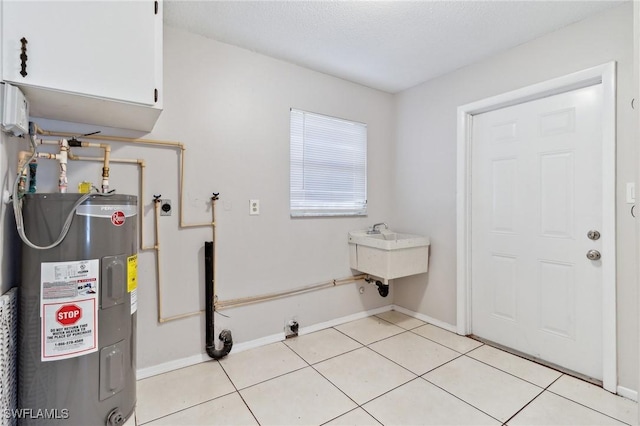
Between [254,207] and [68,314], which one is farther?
[254,207]

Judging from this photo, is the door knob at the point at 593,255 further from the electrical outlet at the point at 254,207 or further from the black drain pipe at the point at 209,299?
the black drain pipe at the point at 209,299

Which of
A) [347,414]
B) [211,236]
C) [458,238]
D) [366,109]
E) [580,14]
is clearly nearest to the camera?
[347,414]

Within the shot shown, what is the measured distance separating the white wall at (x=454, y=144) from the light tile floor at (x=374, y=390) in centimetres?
48

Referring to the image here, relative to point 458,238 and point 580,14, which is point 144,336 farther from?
point 580,14

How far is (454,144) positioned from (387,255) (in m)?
1.25

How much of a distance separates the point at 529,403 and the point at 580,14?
2.57 meters

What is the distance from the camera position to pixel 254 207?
2.57m

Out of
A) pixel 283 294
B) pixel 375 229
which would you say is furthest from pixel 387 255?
pixel 283 294

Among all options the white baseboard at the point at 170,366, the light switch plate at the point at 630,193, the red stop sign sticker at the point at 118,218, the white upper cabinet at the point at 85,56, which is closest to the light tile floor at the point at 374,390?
the white baseboard at the point at 170,366

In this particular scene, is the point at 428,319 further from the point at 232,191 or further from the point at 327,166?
the point at 232,191

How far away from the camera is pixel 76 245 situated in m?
1.38

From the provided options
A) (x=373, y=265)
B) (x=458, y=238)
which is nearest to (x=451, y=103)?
(x=458, y=238)

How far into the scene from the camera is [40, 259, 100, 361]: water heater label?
134cm

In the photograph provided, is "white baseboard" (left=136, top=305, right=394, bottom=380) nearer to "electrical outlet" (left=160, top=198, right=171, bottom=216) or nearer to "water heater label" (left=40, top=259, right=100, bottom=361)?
"water heater label" (left=40, top=259, right=100, bottom=361)
